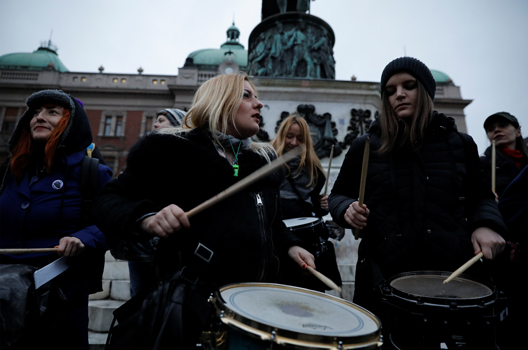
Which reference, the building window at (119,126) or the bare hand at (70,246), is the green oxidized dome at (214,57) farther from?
the bare hand at (70,246)

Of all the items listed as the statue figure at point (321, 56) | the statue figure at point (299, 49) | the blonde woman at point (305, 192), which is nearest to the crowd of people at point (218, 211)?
the blonde woman at point (305, 192)

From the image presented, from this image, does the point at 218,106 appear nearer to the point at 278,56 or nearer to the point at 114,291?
the point at 114,291

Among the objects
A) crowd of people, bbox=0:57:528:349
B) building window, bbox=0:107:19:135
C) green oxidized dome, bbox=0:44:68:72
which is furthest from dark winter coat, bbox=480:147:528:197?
green oxidized dome, bbox=0:44:68:72

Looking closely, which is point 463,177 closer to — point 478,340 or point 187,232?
point 478,340

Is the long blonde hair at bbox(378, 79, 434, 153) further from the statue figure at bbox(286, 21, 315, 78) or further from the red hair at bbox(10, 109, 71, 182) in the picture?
the statue figure at bbox(286, 21, 315, 78)

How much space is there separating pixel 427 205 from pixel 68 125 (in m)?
2.12

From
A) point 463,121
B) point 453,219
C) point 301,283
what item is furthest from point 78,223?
point 463,121

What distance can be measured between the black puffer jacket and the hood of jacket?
1632 millimetres

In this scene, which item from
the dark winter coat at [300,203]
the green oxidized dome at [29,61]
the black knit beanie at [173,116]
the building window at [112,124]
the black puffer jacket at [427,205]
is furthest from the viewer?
the green oxidized dome at [29,61]

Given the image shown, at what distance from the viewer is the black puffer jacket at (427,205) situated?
1609 millimetres

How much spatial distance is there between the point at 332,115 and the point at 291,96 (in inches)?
25.8

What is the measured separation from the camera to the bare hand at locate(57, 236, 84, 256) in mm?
1779

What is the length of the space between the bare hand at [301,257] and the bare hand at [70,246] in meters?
1.11

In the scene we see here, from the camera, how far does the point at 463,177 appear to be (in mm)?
1748
